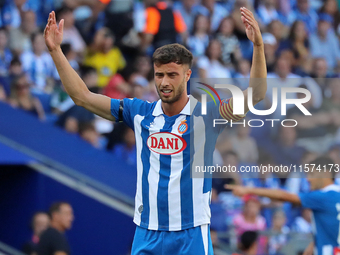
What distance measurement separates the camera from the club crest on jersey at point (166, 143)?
4.02 m

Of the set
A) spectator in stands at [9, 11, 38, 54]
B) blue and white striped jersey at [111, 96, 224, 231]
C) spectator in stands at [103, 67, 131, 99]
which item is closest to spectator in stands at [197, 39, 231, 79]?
spectator in stands at [103, 67, 131, 99]

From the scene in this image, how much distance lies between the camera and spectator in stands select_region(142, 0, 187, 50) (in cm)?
1127

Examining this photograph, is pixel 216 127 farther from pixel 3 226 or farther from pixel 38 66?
pixel 38 66

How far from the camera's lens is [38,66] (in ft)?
31.7

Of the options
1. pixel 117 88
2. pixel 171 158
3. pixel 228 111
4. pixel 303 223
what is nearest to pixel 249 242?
pixel 303 223

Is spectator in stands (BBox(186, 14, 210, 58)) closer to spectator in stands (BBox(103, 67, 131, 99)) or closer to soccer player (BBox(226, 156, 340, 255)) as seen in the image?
spectator in stands (BBox(103, 67, 131, 99))

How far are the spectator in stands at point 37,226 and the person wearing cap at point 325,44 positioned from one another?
8.00 metres

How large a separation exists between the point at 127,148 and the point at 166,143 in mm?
5223

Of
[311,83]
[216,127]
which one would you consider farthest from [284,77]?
[216,127]

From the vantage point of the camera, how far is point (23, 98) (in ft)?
28.8

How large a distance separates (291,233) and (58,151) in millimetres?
3706

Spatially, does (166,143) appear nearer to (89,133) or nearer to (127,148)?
(89,133)

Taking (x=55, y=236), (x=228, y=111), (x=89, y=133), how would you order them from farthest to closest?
1. (x=89, y=133)
2. (x=55, y=236)
3. (x=228, y=111)

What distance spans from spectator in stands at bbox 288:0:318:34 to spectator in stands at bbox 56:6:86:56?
5.81 metres
